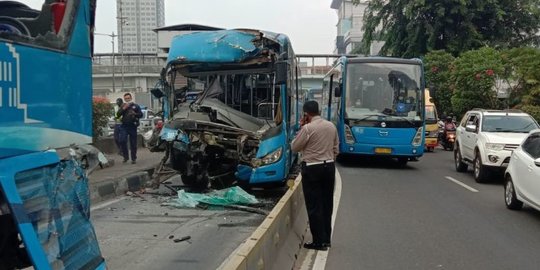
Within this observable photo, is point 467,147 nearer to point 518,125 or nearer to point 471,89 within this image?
point 518,125

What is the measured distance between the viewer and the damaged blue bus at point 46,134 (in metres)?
3.00

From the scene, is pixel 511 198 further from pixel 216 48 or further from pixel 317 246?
pixel 216 48

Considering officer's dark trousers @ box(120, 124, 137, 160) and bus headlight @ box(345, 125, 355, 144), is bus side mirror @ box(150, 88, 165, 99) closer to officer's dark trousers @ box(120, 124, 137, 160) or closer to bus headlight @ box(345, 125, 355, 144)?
officer's dark trousers @ box(120, 124, 137, 160)

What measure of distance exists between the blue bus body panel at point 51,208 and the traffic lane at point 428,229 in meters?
3.14

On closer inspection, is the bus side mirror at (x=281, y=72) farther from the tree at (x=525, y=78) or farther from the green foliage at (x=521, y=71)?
the green foliage at (x=521, y=71)

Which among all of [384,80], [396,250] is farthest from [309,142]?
[384,80]

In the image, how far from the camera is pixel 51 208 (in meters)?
3.35

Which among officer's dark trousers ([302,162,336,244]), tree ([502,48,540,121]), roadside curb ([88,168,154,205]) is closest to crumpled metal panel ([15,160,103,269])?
officer's dark trousers ([302,162,336,244])

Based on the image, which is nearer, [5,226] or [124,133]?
[5,226]

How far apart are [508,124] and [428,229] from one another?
23.5ft

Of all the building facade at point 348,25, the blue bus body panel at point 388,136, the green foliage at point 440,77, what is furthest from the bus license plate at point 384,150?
the building facade at point 348,25

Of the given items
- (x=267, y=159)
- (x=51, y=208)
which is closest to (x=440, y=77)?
(x=267, y=159)

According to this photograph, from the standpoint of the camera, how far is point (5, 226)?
10.3ft

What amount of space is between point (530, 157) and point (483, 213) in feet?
3.95
